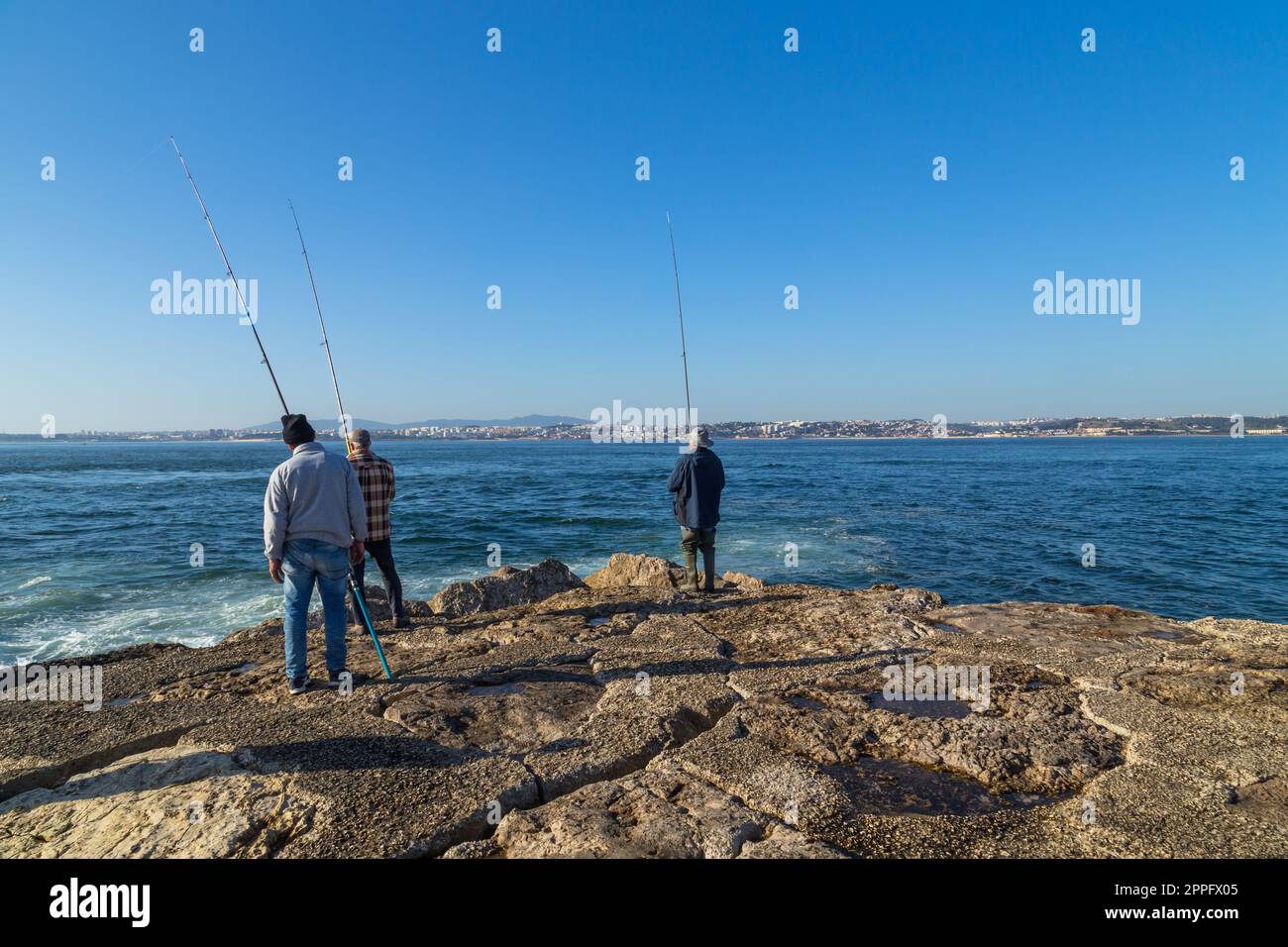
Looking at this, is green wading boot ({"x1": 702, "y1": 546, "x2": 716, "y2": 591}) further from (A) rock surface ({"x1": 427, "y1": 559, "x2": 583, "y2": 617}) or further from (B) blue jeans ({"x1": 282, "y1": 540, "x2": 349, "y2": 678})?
(B) blue jeans ({"x1": 282, "y1": 540, "x2": 349, "y2": 678})

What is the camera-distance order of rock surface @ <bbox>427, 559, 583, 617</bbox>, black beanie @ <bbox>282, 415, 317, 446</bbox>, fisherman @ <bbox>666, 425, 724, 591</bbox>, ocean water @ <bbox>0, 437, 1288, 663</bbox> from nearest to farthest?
black beanie @ <bbox>282, 415, 317, 446</bbox> < fisherman @ <bbox>666, 425, 724, 591</bbox> < rock surface @ <bbox>427, 559, 583, 617</bbox> < ocean water @ <bbox>0, 437, 1288, 663</bbox>

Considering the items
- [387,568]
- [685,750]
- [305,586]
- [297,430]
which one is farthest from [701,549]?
[297,430]

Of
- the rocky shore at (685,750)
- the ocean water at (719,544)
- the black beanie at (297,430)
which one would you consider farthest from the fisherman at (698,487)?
the ocean water at (719,544)

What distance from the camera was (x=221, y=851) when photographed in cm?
254

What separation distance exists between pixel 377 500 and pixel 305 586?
1.77 m

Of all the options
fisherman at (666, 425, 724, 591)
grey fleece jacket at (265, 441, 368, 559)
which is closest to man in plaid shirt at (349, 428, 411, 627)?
grey fleece jacket at (265, 441, 368, 559)

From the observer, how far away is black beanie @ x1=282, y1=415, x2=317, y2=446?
4.71 metres

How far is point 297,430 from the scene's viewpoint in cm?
475

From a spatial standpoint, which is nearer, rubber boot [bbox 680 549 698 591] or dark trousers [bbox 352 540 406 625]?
dark trousers [bbox 352 540 406 625]

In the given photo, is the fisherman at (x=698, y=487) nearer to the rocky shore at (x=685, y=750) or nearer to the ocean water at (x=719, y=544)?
the rocky shore at (x=685, y=750)

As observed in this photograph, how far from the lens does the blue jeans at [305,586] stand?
445 centimetres

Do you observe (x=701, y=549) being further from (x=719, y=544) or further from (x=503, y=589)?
(x=719, y=544)

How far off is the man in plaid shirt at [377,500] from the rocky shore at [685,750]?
2.30ft

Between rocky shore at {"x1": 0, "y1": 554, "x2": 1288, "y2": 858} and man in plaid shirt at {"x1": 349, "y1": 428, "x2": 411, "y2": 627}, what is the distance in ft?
2.30
